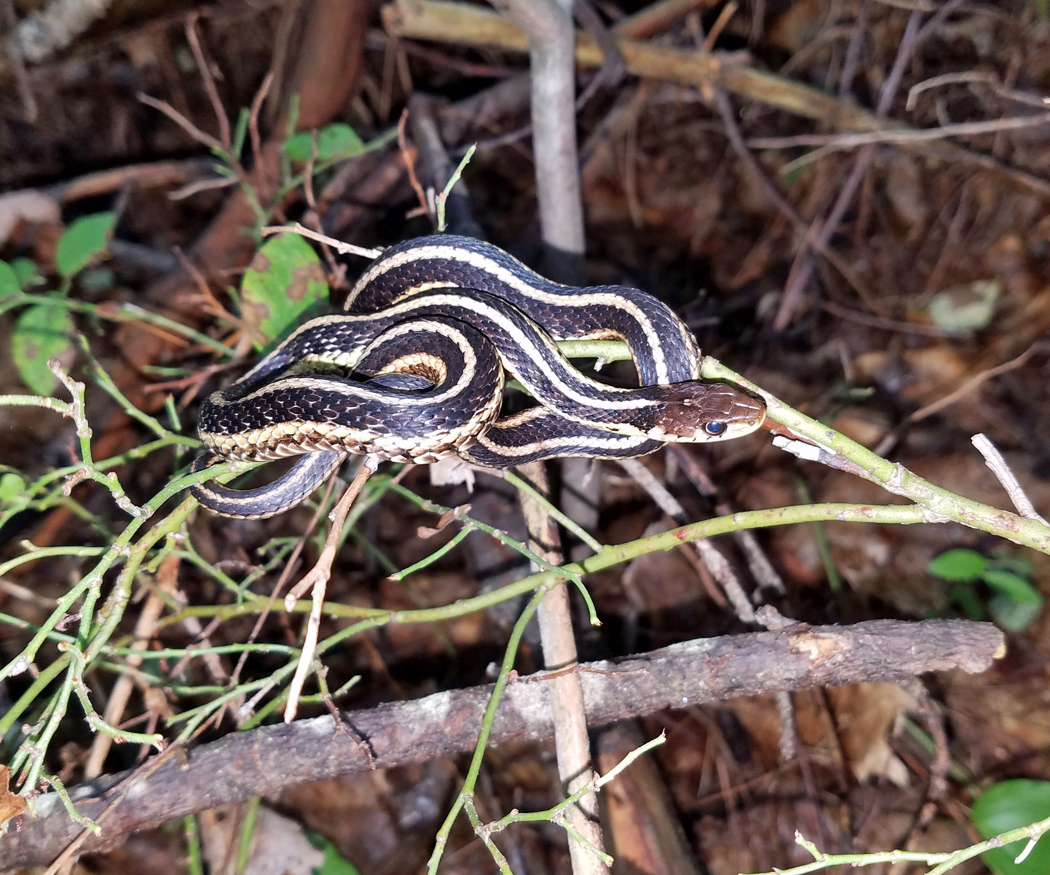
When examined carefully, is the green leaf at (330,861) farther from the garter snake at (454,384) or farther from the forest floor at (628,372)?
the garter snake at (454,384)

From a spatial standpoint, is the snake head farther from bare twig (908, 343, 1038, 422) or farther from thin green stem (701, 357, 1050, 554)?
bare twig (908, 343, 1038, 422)

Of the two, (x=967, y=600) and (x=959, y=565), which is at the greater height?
(x=959, y=565)

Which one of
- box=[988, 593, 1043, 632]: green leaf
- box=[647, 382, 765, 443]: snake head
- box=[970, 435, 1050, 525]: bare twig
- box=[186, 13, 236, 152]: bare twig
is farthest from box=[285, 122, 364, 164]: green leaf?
box=[988, 593, 1043, 632]: green leaf

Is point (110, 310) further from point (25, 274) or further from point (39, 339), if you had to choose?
point (39, 339)

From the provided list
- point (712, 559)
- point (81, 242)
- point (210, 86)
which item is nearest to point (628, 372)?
point (712, 559)

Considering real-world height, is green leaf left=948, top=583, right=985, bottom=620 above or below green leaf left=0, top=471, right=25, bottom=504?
below

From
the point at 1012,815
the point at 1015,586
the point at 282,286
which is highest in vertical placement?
the point at 282,286

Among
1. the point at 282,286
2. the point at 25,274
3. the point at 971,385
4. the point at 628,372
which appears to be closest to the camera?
the point at 282,286
